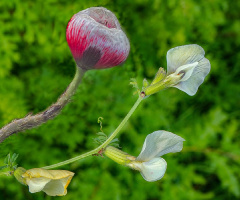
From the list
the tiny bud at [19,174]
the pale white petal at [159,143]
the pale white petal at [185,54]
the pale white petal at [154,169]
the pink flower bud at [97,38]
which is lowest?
the tiny bud at [19,174]

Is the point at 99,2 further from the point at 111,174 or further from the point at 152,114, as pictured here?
the point at 111,174

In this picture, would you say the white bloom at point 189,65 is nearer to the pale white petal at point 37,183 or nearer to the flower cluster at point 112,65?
the flower cluster at point 112,65

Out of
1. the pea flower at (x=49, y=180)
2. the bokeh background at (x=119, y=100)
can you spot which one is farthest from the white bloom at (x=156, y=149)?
the bokeh background at (x=119, y=100)

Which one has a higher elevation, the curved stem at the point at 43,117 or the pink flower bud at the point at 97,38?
the pink flower bud at the point at 97,38

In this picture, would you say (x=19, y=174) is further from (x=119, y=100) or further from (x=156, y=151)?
(x=119, y=100)

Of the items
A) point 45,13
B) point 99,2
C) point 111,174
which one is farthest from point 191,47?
point 111,174

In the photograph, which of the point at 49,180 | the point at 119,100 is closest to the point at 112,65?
the point at 49,180
